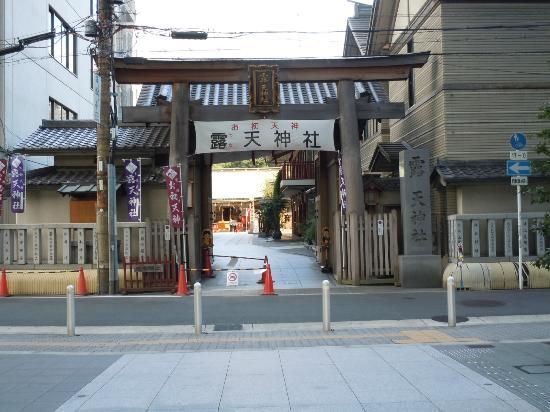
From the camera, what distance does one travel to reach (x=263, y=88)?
51.5ft

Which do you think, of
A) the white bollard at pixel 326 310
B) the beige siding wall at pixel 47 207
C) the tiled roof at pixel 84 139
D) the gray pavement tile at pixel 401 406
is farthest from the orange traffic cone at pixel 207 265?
the gray pavement tile at pixel 401 406

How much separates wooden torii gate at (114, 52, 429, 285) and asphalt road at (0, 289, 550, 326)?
243 centimetres

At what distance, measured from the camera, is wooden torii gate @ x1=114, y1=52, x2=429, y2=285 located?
51.2 feet

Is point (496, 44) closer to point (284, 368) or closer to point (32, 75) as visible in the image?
point (284, 368)

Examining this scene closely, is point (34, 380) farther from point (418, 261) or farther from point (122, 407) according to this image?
point (418, 261)

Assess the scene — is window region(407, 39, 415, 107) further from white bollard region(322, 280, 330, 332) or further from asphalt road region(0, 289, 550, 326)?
white bollard region(322, 280, 330, 332)

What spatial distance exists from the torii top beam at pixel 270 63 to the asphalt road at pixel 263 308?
6112 millimetres

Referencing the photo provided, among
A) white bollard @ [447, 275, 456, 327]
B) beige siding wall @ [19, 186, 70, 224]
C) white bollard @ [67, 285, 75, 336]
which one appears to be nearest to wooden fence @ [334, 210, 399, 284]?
white bollard @ [447, 275, 456, 327]

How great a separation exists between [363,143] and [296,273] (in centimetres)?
1061

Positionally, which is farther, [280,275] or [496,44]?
[280,275]

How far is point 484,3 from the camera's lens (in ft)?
54.2

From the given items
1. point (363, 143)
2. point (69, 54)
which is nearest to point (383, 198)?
point (363, 143)

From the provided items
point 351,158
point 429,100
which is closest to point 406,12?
point 429,100

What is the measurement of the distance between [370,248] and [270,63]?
19.1 feet
